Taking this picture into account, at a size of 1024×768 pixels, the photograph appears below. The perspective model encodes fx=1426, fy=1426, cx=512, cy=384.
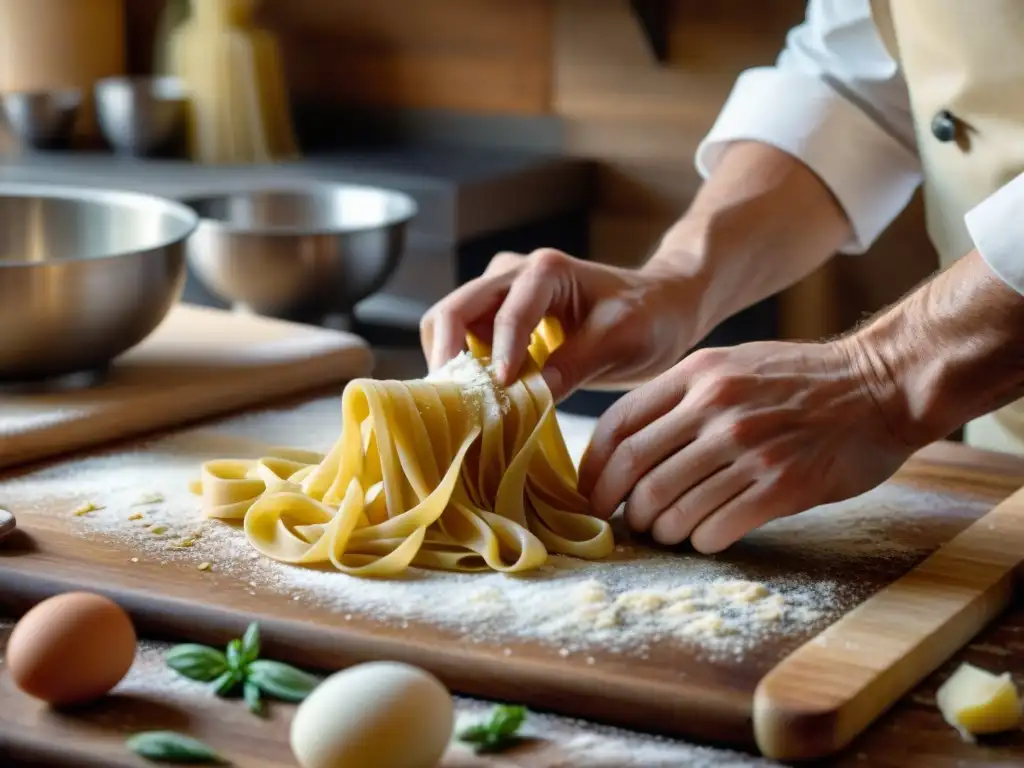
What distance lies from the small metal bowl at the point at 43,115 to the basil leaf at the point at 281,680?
2.87m

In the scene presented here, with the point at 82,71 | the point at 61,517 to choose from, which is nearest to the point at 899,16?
the point at 61,517

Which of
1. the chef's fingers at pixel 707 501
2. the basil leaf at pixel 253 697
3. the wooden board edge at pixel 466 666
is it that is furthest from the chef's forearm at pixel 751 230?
the basil leaf at pixel 253 697

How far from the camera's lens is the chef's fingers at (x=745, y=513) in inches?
52.9

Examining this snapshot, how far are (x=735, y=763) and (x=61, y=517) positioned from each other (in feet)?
2.54

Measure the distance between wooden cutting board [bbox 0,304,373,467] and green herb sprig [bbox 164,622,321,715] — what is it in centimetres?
63

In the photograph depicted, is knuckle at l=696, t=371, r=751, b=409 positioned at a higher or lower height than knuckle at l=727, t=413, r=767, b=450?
higher

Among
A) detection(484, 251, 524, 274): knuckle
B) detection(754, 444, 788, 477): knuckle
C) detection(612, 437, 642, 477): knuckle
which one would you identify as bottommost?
detection(612, 437, 642, 477): knuckle

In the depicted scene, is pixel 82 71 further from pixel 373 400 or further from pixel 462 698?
pixel 462 698

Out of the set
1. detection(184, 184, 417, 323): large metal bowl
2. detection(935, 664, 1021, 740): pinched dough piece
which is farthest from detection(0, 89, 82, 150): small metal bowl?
detection(935, 664, 1021, 740): pinched dough piece

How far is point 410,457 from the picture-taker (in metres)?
1.43

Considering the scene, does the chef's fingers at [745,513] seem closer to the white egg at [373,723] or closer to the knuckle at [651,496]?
the knuckle at [651,496]

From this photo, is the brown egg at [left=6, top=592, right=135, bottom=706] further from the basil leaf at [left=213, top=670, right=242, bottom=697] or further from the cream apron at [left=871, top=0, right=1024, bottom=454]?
the cream apron at [left=871, top=0, right=1024, bottom=454]

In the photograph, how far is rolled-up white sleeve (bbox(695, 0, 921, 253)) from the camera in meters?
1.97

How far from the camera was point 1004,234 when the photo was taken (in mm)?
1316
